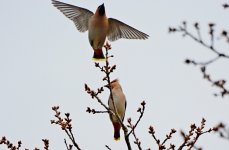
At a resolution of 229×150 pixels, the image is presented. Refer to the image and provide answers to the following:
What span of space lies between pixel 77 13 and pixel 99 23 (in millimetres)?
637

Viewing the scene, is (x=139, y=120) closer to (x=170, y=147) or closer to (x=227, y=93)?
(x=170, y=147)

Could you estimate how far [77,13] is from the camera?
708cm

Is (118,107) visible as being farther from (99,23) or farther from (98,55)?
(99,23)

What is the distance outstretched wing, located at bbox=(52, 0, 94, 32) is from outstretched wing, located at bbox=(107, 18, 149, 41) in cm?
39

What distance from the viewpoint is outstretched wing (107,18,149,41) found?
22.8ft

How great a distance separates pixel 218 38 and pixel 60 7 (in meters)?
4.05

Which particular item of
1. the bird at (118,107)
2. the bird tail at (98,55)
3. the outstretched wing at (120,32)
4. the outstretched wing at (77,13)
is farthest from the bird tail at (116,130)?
the outstretched wing at (77,13)

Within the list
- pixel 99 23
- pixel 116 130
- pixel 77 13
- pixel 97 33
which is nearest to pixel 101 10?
pixel 99 23

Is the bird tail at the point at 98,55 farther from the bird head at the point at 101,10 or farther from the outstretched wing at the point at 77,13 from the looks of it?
the outstretched wing at the point at 77,13

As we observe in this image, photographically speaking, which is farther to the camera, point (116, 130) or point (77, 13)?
point (77, 13)

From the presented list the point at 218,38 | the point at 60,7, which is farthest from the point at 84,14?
the point at 218,38

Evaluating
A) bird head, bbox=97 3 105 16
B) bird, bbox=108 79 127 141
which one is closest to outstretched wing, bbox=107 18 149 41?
bird head, bbox=97 3 105 16

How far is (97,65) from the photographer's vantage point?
14.6ft

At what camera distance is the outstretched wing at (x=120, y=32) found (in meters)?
6.96
